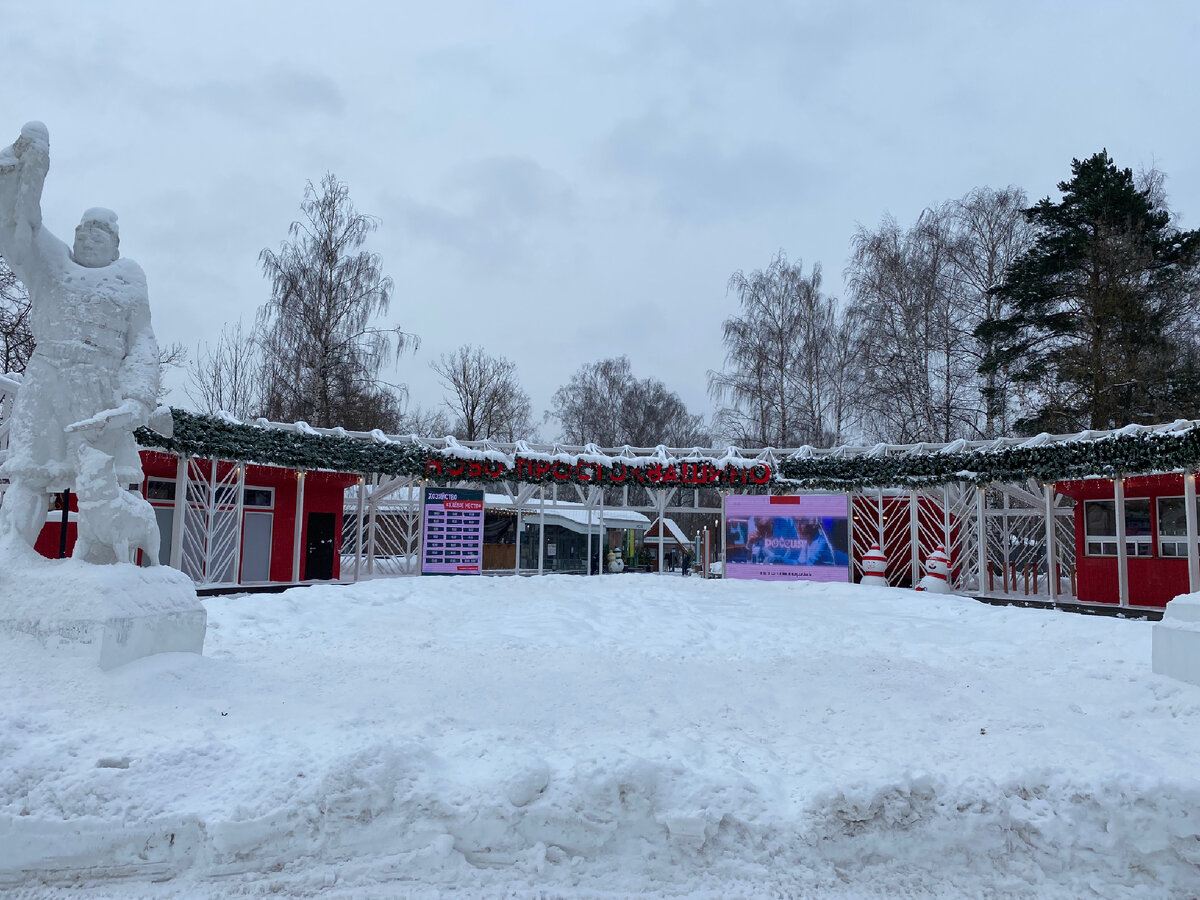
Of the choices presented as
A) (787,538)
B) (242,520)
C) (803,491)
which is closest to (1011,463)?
(803,491)

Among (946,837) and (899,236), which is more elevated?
(899,236)

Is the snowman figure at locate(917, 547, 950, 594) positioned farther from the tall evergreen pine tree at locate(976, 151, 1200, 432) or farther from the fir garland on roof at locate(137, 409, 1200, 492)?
the tall evergreen pine tree at locate(976, 151, 1200, 432)

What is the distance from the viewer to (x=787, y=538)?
15.0 metres

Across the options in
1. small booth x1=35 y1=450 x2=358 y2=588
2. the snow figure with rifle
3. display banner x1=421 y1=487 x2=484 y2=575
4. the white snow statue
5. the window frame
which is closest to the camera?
the white snow statue

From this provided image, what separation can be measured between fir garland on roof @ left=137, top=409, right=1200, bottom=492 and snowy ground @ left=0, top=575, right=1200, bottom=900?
734 centimetres

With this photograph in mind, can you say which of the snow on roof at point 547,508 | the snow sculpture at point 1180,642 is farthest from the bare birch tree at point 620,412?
the snow sculpture at point 1180,642

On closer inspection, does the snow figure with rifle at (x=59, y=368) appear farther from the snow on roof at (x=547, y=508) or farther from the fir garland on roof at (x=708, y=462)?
the snow on roof at (x=547, y=508)

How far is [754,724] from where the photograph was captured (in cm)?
462

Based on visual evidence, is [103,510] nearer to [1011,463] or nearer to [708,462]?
[708,462]

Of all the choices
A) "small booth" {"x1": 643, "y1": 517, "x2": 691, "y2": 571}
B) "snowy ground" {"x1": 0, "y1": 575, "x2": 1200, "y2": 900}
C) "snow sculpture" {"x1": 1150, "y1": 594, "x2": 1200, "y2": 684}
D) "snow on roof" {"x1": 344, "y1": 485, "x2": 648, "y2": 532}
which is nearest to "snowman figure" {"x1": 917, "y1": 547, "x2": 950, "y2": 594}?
"snow on roof" {"x1": 344, "y1": 485, "x2": 648, "y2": 532}

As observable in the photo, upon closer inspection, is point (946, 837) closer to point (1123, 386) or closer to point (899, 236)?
point (1123, 386)

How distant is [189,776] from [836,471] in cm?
1353

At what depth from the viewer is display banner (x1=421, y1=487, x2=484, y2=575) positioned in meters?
14.6

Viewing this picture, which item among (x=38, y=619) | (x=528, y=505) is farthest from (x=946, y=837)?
(x=528, y=505)
